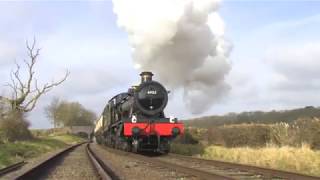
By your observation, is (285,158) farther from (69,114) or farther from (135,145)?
(69,114)

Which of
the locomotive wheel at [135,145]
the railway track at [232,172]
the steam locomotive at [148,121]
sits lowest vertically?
the railway track at [232,172]

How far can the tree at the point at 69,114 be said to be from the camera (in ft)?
341

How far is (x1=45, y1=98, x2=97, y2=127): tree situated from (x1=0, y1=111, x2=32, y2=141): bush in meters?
59.6

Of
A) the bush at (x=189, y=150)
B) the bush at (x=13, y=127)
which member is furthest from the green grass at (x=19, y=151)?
the bush at (x=189, y=150)

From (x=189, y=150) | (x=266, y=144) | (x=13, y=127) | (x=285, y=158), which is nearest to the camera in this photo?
(x=285, y=158)

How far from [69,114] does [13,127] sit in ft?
226

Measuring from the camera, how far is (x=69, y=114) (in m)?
109

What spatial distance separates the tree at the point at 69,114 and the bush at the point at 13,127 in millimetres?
59606

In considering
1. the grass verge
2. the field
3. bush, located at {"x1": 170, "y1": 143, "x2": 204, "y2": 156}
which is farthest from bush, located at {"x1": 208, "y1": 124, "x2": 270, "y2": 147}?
the grass verge

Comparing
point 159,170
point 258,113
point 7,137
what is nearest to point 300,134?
point 159,170

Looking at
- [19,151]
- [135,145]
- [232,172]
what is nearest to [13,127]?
[19,151]

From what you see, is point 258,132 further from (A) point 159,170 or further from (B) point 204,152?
(A) point 159,170

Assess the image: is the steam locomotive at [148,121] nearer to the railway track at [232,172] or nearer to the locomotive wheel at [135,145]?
the locomotive wheel at [135,145]

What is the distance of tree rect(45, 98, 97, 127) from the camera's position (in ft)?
341
